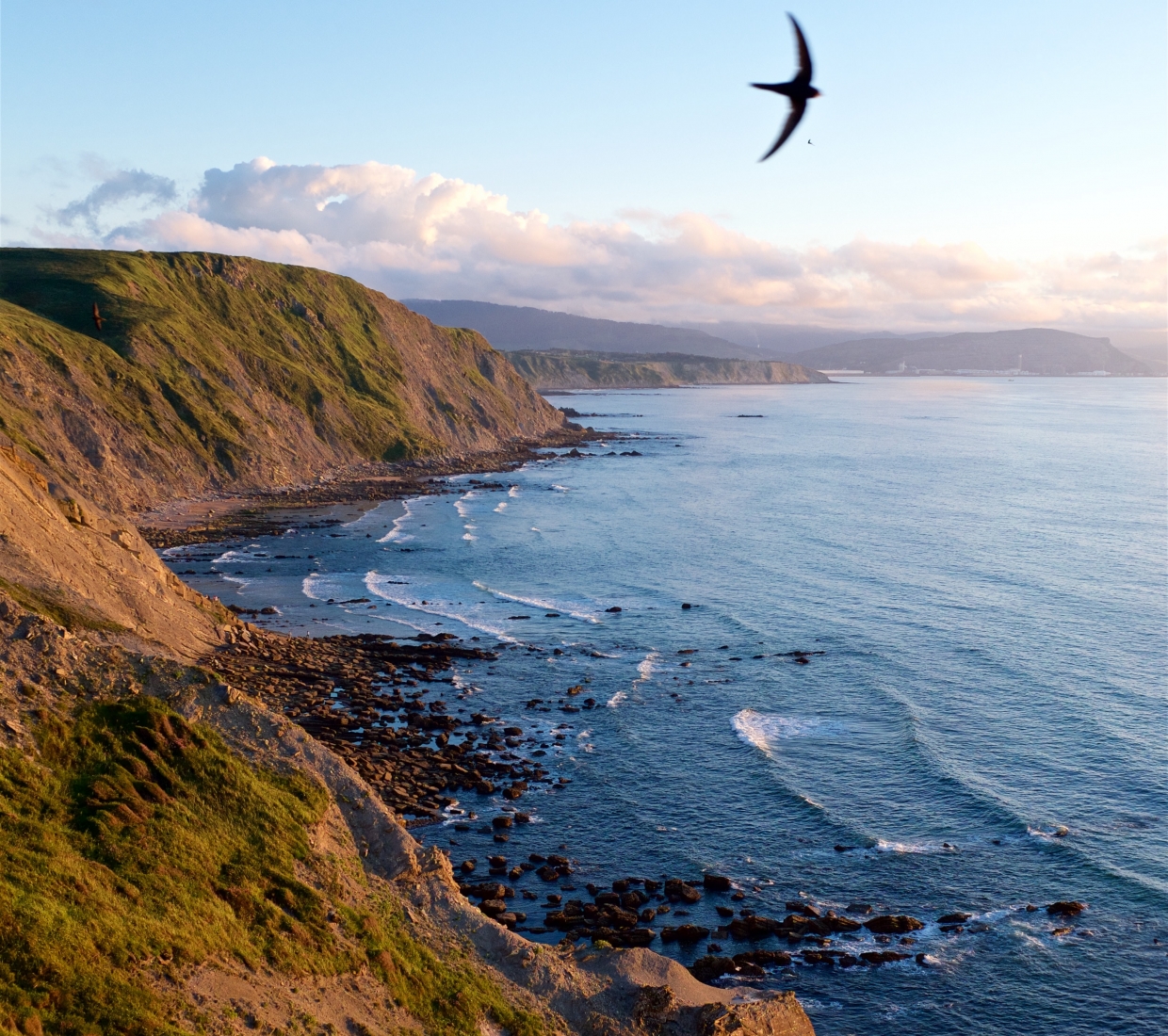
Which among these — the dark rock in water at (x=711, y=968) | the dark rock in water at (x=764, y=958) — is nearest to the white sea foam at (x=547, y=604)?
the dark rock in water at (x=764, y=958)

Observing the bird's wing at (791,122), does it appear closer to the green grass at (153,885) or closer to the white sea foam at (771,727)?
the green grass at (153,885)

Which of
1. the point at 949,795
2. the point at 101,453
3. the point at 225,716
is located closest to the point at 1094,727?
the point at 949,795

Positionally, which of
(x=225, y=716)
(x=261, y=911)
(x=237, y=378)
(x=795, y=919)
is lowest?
(x=795, y=919)

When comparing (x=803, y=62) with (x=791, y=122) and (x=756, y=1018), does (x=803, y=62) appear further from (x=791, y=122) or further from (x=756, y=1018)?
(x=756, y=1018)

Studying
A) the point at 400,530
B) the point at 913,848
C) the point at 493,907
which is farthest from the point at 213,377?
the point at 913,848

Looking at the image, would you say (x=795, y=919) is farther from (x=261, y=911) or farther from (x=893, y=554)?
(x=893, y=554)

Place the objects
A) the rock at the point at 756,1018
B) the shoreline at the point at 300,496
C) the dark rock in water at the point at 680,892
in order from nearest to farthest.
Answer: the rock at the point at 756,1018, the dark rock in water at the point at 680,892, the shoreline at the point at 300,496
